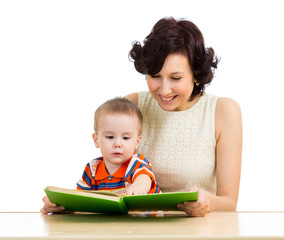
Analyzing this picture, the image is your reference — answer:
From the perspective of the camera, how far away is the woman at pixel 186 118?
76.4 inches

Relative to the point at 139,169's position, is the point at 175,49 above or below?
above

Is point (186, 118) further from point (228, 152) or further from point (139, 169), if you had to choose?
point (139, 169)

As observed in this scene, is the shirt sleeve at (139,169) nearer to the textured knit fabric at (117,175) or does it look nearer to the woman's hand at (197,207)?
the textured knit fabric at (117,175)

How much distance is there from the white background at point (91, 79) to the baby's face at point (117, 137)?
1571 millimetres

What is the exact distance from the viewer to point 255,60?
3414 millimetres

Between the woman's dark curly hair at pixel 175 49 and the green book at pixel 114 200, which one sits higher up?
the woman's dark curly hair at pixel 175 49

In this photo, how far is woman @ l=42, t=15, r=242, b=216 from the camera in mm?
1940

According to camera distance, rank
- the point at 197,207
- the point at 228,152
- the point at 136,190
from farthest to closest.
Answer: the point at 228,152
the point at 136,190
the point at 197,207

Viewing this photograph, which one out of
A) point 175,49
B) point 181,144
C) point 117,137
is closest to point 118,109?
point 117,137

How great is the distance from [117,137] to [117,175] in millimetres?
149

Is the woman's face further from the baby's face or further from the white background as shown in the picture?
the white background

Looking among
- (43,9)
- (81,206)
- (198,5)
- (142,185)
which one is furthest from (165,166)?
(43,9)

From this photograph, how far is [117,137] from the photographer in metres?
1.78

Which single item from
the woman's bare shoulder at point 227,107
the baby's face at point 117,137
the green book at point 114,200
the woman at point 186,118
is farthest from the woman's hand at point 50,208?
the woman's bare shoulder at point 227,107
